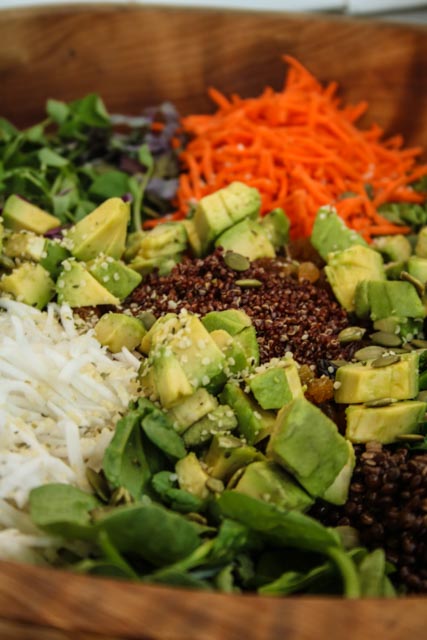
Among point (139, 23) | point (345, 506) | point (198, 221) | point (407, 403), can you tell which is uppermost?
point (139, 23)

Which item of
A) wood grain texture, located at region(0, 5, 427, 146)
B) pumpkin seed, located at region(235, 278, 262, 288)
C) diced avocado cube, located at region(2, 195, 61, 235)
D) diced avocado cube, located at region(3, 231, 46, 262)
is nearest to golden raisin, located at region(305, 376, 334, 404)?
pumpkin seed, located at region(235, 278, 262, 288)

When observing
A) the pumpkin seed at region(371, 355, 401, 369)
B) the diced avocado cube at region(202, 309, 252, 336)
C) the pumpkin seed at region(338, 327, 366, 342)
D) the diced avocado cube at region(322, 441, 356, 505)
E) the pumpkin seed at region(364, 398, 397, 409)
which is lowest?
the diced avocado cube at region(322, 441, 356, 505)

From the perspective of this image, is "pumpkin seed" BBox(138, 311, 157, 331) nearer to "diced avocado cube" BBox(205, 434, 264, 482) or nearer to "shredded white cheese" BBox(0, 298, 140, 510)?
"shredded white cheese" BBox(0, 298, 140, 510)

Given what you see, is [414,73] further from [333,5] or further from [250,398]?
[250,398]

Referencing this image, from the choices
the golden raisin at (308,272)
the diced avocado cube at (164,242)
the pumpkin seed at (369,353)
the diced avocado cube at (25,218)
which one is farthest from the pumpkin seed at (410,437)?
Answer: the diced avocado cube at (25,218)

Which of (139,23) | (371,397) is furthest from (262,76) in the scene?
(371,397)

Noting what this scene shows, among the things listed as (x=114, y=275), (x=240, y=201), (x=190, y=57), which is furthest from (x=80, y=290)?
(x=190, y=57)

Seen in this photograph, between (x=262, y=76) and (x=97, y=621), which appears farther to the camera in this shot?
(x=262, y=76)
